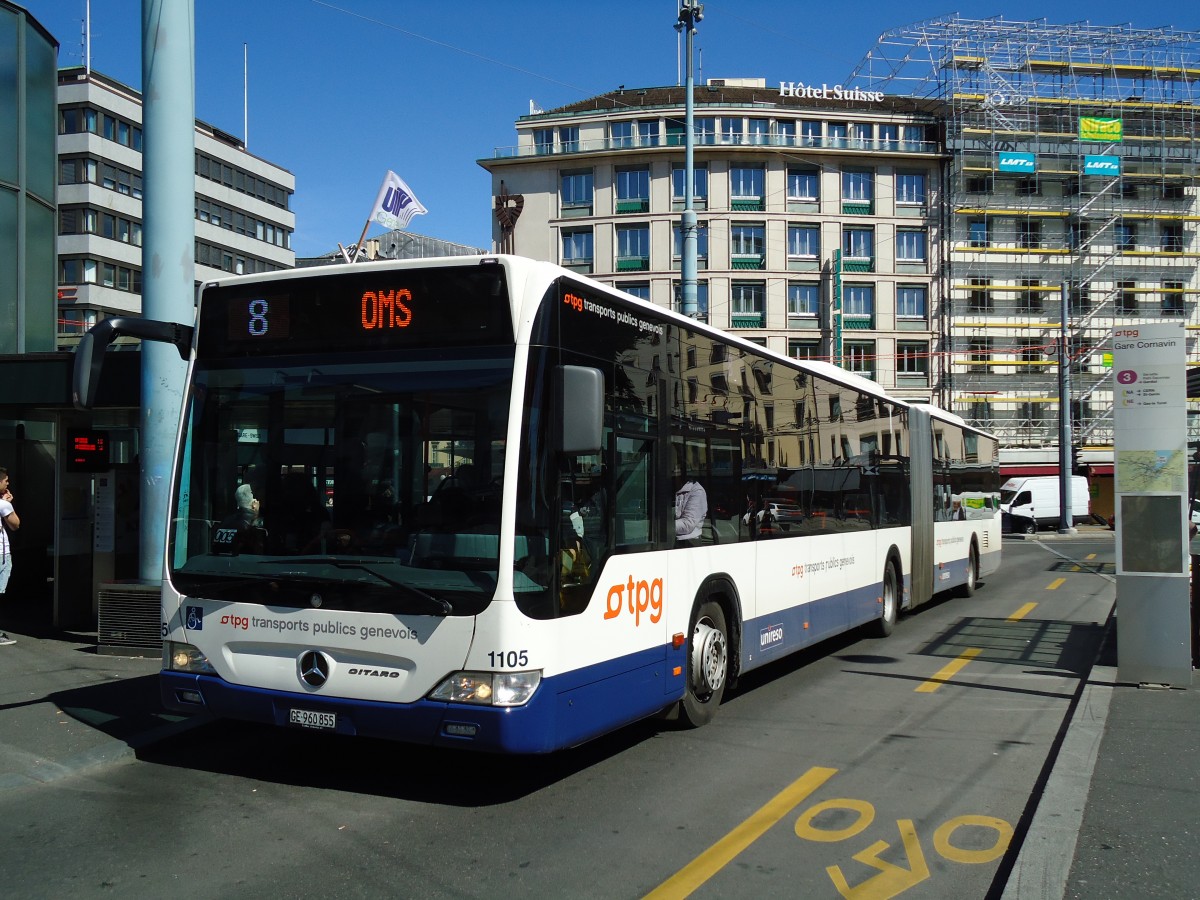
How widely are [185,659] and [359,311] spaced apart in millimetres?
2357

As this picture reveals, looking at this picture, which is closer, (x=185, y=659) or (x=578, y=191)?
(x=185, y=659)

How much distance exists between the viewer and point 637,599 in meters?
6.94

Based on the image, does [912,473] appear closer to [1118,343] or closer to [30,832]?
[1118,343]

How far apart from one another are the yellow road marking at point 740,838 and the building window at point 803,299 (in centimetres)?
5914

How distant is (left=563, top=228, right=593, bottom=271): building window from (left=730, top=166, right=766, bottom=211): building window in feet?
29.5

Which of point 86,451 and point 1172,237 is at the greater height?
point 1172,237

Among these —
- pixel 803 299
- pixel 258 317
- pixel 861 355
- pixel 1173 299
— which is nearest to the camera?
pixel 258 317

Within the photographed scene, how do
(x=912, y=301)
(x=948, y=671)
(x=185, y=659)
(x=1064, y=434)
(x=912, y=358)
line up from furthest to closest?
(x=912, y=301), (x=912, y=358), (x=1064, y=434), (x=948, y=671), (x=185, y=659)

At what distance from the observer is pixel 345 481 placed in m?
6.26

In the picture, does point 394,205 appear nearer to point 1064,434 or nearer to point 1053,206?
point 1064,434

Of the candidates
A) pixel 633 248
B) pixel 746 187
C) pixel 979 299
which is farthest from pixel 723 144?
pixel 979 299

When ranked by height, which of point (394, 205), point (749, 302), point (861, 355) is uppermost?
point (749, 302)

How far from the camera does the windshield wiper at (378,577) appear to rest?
584cm

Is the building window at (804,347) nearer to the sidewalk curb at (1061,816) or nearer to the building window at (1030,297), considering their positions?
the building window at (1030,297)
